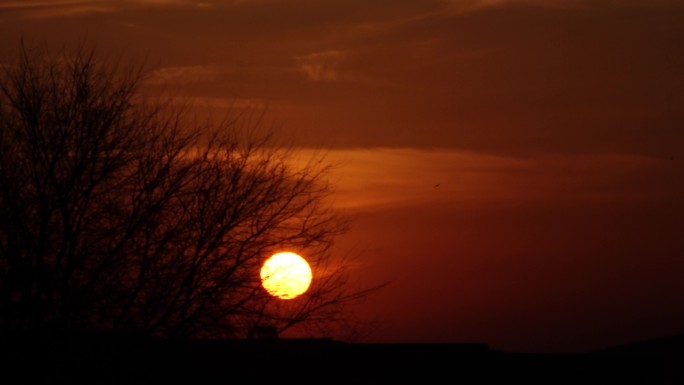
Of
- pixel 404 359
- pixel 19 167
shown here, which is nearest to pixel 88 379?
pixel 19 167

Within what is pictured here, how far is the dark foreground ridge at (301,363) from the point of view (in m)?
16.6

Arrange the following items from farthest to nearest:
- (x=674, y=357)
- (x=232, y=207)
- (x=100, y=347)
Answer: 1. (x=674, y=357)
2. (x=232, y=207)
3. (x=100, y=347)

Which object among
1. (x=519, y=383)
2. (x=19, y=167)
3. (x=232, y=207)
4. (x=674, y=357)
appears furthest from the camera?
(x=674, y=357)

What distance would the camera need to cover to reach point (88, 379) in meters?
16.7

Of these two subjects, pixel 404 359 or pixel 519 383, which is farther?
pixel 519 383

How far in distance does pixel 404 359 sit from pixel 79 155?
29.3 feet

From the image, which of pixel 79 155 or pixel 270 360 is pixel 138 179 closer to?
pixel 79 155

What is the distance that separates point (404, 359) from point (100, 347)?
8.47 m

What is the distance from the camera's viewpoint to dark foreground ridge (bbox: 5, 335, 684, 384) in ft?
54.3

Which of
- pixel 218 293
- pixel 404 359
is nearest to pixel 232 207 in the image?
pixel 218 293

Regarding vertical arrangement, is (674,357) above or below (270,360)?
above

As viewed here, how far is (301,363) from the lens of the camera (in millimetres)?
21328

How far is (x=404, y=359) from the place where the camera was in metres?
23.2

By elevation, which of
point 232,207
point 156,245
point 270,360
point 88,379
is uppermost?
point 232,207
